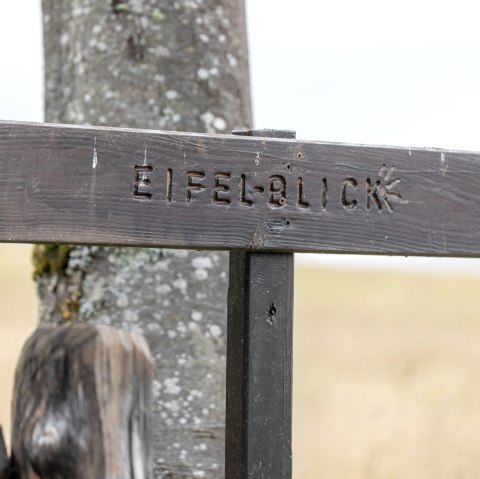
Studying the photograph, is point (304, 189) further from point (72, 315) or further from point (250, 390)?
point (72, 315)

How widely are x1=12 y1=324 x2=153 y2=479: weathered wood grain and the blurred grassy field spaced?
3.74 meters

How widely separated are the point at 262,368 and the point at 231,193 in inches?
13.7

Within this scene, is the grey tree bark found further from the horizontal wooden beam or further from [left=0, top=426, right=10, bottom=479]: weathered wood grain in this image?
[left=0, top=426, right=10, bottom=479]: weathered wood grain

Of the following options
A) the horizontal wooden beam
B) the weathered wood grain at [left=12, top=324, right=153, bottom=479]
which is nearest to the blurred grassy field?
the horizontal wooden beam

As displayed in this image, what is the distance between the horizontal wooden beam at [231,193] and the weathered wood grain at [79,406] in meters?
0.24

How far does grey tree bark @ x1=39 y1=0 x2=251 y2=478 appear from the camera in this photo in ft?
10.3

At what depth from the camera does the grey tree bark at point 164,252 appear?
3.14 m

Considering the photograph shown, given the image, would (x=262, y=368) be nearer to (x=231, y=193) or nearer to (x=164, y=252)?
(x=231, y=193)

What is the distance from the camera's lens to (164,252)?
124 inches

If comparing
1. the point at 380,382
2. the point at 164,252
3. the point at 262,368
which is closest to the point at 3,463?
the point at 262,368

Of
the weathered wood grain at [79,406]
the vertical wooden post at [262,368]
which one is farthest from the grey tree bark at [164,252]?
the weathered wood grain at [79,406]

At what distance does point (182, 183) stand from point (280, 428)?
517 millimetres

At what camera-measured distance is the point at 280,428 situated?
202 centimetres

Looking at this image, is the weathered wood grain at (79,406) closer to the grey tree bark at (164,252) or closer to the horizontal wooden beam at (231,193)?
the horizontal wooden beam at (231,193)
